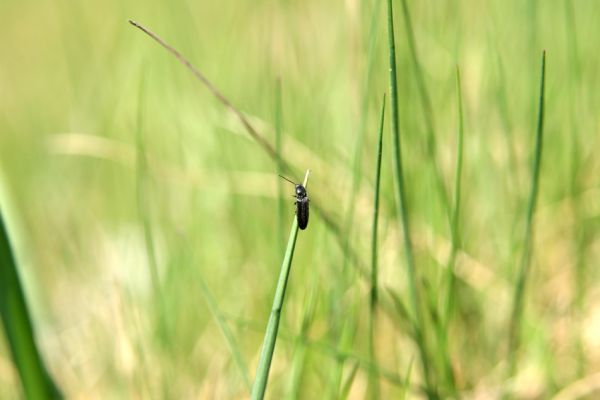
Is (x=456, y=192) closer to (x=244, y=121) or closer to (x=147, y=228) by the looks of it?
(x=244, y=121)

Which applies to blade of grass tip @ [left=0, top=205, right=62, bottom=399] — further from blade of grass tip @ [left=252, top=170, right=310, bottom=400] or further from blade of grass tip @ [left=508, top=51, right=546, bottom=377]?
blade of grass tip @ [left=508, top=51, right=546, bottom=377]

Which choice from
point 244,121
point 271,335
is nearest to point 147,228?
point 244,121

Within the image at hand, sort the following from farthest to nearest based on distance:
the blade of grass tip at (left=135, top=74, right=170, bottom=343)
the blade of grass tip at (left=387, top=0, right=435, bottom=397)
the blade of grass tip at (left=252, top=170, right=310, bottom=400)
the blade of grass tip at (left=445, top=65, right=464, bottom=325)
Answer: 1. the blade of grass tip at (left=135, top=74, right=170, bottom=343)
2. the blade of grass tip at (left=445, top=65, right=464, bottom=325)
3. the blade of grass tip at (left=387, top=0, right=435, bottom=397)
4. the blade of grass tip at (left=252, top=170, right=310, bottom=400)

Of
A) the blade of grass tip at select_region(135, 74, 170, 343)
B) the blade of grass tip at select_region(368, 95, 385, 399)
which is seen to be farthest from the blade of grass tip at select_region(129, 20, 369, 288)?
the blade of grass tip at select_region(135, 74, 170, 343)

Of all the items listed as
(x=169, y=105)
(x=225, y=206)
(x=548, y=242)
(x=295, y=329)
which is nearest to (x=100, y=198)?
(x=169, y=105)

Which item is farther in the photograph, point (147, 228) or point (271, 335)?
point (147, 228)

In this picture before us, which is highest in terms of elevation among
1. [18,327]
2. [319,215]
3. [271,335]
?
[319,215]

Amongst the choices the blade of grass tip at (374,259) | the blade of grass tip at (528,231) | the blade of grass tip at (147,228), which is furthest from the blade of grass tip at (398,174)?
the blade of grass tip at (147,228)
